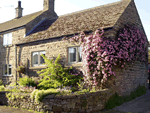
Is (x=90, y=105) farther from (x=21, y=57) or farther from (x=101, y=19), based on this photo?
(x=21, y=57)

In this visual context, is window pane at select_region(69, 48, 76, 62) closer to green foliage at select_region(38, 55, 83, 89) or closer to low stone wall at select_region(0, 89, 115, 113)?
green foliage at select_region(38, 55, 83, 89)

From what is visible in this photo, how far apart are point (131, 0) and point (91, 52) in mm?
5736

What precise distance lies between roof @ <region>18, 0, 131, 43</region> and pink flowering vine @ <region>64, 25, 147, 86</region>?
0.83 meters

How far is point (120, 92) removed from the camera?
1098 cm

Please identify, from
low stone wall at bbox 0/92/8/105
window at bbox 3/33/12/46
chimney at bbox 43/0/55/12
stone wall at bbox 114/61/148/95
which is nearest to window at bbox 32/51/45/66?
low stone wall at bbox 0/92/8/105

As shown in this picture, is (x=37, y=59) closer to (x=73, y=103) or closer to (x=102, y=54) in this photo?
(x=102, y=54)

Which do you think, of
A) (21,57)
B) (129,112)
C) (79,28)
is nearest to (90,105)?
(129,112)

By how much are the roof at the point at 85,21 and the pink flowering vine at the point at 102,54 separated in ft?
2.71

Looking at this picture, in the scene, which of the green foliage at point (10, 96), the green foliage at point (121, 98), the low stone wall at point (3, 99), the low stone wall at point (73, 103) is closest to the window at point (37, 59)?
the low stone wall at point (3, 99)

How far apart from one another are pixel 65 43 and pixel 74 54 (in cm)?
102

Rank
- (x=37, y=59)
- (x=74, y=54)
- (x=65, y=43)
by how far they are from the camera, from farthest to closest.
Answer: (x=37, y=59), (x=65, y=43), (x=74, y=54)

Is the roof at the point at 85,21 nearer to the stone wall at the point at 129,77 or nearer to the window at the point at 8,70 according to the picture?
the window at the point at 8,70

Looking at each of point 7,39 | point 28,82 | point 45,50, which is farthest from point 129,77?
point 7,39

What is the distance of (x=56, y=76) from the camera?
40.0ft
